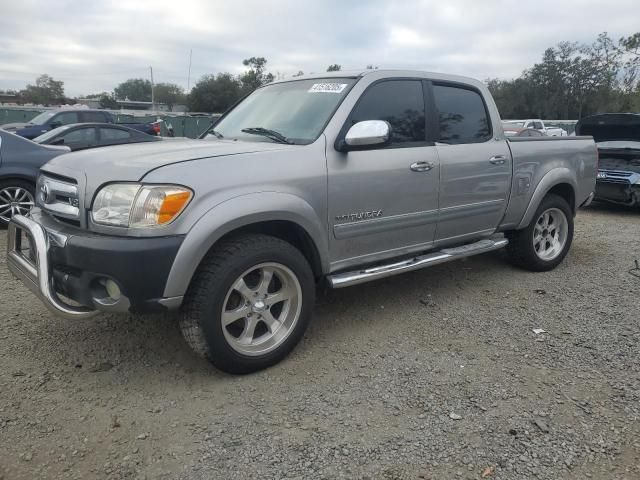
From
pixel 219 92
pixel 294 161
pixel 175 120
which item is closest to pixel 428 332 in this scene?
pixel 294 161

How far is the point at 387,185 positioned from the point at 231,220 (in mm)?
1254

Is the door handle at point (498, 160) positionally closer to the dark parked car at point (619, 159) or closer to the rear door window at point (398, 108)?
the rear door window at point (398, 108)

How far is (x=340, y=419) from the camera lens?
8.79 ft

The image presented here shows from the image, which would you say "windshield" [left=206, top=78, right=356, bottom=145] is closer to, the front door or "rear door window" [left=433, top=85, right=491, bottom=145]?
the front door

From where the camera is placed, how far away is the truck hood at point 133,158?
2.73m

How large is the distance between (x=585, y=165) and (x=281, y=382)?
418 cm

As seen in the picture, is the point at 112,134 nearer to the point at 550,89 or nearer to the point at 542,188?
the point at 542,188

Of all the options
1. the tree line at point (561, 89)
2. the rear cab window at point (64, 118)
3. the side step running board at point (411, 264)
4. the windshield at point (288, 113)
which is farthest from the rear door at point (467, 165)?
the tree line at point (561, 89)

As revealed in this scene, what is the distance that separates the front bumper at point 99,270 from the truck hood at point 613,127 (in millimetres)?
8738

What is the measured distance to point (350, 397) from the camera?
2.88 m

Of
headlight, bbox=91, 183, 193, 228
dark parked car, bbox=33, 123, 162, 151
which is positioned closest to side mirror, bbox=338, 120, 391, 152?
headlight, bbox=91, 183, 193, 228

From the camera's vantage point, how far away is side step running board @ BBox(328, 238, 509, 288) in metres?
3.45

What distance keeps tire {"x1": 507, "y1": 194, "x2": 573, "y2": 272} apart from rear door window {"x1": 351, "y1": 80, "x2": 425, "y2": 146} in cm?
182

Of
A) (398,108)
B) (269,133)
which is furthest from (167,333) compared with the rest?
(398,108)
